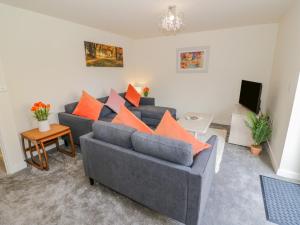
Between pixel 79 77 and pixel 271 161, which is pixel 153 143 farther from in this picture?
pixel 79 77

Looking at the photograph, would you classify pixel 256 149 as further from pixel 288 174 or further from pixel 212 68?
pixel 212 68

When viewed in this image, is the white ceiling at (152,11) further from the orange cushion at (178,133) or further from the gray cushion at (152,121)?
the gray cushion at (152,121)

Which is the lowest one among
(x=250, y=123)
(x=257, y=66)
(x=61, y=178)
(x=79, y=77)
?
(x=61, y=178)

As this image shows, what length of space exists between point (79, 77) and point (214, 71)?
3.12 metres

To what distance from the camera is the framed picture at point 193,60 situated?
4.00 m

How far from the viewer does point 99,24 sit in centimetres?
327

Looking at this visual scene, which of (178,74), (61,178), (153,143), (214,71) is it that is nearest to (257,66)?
(214,71)

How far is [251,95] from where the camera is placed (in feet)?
10.1

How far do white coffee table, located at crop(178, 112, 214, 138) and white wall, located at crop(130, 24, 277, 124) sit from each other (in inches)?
44.6

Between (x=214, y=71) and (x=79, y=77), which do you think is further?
(x=214, y=71)

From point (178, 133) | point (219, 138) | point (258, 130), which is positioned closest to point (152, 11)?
point (178, 133)

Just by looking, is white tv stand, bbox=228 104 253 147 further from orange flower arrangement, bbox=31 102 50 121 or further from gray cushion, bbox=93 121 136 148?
orange flower arrangement, bbox=31 102 50 121

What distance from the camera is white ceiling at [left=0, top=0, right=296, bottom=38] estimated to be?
224 centimetres

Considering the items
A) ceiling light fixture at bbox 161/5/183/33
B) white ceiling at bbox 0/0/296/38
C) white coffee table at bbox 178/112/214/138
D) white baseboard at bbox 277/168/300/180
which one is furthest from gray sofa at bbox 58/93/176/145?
white baseboard at bbox 277/168/300/180
